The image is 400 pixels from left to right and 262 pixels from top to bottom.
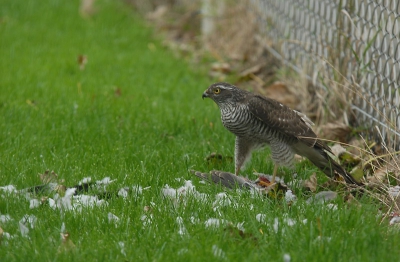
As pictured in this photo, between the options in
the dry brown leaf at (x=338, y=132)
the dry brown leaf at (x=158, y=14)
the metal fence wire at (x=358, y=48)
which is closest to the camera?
the metal fence wire at (x=358, y=48)

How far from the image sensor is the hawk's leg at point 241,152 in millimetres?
5348

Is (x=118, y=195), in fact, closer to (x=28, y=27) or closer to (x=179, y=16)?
(x=28, y=27)

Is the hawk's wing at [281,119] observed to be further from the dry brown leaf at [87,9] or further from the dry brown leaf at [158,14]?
the dry brown leaf at [158,14]

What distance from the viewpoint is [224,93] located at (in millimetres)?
5410

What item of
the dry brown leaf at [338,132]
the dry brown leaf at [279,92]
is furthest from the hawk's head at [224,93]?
the dry brown leaf at [279,92]

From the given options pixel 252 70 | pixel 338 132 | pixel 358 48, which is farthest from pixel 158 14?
pixel 338 132

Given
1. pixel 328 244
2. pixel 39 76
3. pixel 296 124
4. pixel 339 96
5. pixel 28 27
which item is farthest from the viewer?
pixel 28 27

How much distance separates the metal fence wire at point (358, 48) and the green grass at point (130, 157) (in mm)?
871

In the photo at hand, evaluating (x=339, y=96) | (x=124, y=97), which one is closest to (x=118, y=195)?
(x=339, y=96)

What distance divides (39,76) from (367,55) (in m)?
4.12

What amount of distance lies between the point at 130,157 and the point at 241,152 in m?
0.92

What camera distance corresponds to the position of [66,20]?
39.7 ft

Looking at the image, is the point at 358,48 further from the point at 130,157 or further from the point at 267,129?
the point at 130,157

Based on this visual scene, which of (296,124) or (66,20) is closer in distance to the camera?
(296,124)
